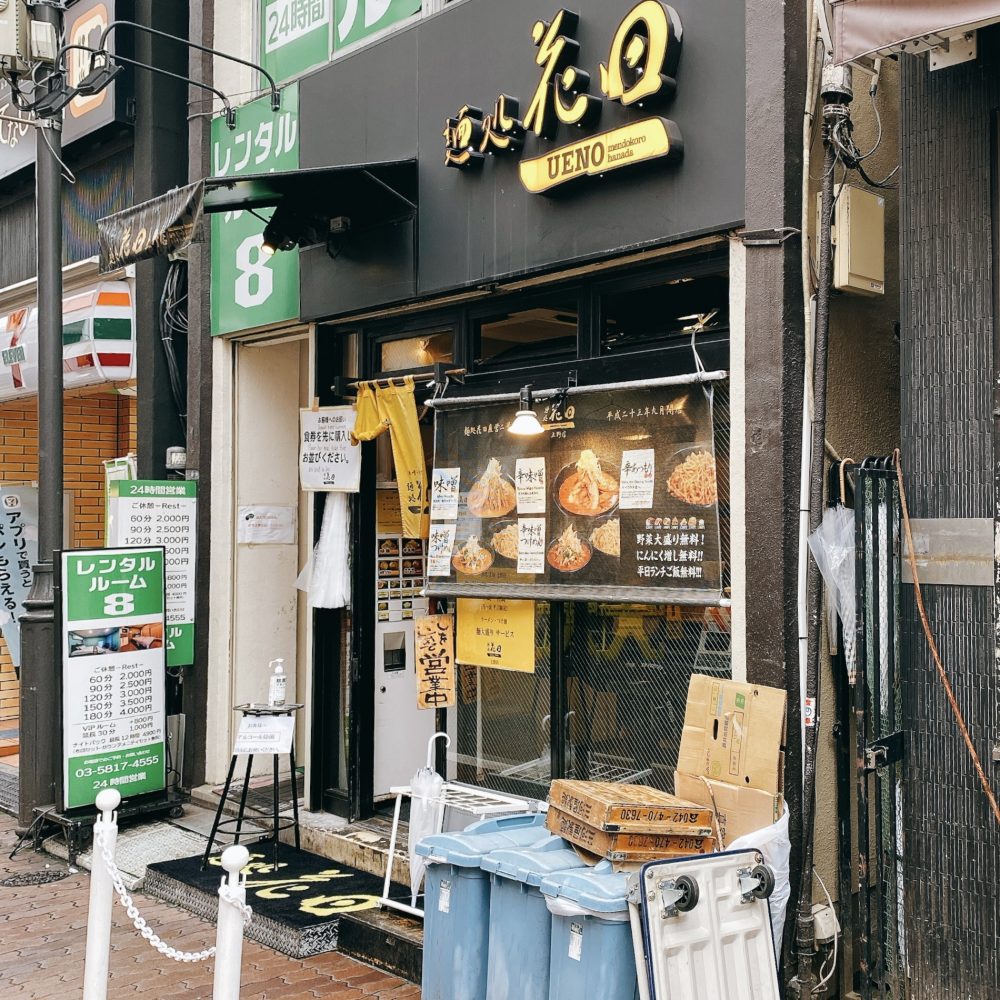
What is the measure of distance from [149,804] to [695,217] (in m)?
5.96

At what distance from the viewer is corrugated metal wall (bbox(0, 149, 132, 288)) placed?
34.5 ft

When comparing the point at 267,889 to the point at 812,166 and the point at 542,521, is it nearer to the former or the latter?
the point at 542,521

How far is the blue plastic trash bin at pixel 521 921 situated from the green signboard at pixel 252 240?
15.8ft

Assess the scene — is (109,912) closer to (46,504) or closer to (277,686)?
(277,686)

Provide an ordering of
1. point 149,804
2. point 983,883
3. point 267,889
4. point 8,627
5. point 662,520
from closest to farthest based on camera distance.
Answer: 1. point 983,883
2. point 662,520
3. point 267,889
4. point 149,804
5. point 8,627

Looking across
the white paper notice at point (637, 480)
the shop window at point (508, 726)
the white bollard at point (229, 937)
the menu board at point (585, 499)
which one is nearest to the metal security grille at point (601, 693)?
the shop window at point (508, 726)

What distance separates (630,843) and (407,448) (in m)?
3.53

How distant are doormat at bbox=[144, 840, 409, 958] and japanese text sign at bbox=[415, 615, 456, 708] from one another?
1189 mm

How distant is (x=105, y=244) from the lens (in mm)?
7418

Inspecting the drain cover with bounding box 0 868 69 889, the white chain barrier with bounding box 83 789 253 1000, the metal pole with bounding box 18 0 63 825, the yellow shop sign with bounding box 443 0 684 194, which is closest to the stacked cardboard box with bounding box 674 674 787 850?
the white chain barrier with bounding box 83 789 253 1000

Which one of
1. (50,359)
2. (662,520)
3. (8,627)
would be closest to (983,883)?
(662,520)

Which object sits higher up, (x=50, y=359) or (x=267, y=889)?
(x=50, y=359)

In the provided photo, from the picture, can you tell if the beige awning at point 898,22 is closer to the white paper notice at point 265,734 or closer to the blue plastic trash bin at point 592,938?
the blue plastic trash bin at point 592,938

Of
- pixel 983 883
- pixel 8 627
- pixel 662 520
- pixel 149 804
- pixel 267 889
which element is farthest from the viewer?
pixel 8 627
